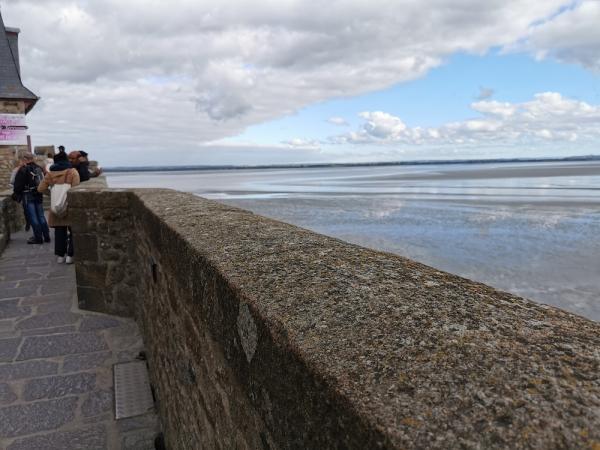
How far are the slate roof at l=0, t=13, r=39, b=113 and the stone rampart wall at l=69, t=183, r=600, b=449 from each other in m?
19.2

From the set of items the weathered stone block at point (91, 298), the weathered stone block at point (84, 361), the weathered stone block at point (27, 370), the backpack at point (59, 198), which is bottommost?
the weathered stone block at point (84, 361)

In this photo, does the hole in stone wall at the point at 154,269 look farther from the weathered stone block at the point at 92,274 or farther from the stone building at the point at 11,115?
the stone building at the point at 11,115

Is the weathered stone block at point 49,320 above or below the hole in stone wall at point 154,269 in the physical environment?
below

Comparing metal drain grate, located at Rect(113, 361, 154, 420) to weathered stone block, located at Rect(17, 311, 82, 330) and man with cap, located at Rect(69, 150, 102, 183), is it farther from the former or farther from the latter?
man with cap, located at Rect(69, 150, 102, 183)

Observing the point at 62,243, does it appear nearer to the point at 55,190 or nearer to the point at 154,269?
the point at 55,190

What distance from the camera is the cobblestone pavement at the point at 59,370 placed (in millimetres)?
3189

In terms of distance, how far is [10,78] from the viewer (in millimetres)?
18438

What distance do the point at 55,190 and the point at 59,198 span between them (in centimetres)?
13

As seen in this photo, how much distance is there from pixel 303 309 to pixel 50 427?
299 cm

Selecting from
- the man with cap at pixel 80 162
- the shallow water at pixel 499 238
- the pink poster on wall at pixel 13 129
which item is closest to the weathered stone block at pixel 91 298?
the man with cap at pixel 80 162

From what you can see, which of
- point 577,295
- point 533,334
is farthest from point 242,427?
point 577,295

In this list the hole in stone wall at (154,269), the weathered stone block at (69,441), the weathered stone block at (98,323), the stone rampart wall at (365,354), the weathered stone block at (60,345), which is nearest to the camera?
the stone rampart wall at (365,354)

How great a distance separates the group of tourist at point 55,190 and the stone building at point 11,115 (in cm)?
953

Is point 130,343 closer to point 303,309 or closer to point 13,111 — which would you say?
point 303,309
